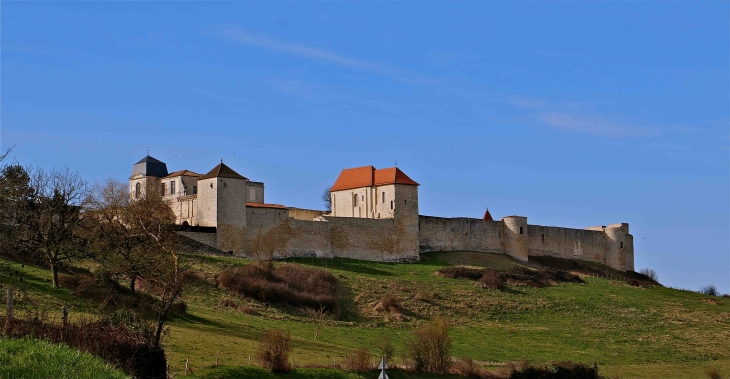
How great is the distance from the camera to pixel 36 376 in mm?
14656

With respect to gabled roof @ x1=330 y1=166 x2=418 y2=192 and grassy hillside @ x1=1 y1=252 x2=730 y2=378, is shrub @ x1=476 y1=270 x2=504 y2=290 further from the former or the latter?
gabled roof @ x1=330 y1=166 x2=418 y2=192

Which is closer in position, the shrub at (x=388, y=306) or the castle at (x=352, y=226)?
the shrub at (x=388, y=306)

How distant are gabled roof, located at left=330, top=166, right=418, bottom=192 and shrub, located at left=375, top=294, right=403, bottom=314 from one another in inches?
632

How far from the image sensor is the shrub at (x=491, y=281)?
2032 inches

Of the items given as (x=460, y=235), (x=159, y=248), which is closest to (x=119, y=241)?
(x=159, y=248)

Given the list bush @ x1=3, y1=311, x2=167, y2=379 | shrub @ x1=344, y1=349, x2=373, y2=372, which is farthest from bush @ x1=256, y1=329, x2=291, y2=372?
bush @ x1=3, y1=311, x2=167, y2=379

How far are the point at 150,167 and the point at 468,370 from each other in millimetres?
38835

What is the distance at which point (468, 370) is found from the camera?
29.7 metres

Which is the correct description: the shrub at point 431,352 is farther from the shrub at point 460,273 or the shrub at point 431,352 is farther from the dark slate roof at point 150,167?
the dark slate roof at point 150,167

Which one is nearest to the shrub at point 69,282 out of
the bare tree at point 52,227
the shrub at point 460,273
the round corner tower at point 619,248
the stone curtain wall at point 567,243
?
the bare tree at point 52,227

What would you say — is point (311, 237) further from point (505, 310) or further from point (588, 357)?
point (588, 357)

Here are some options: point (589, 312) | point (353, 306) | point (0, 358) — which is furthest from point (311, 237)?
point (0, 358)

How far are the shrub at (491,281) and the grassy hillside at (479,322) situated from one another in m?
0.65

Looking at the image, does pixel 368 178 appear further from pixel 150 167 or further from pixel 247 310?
pixel 247 310
